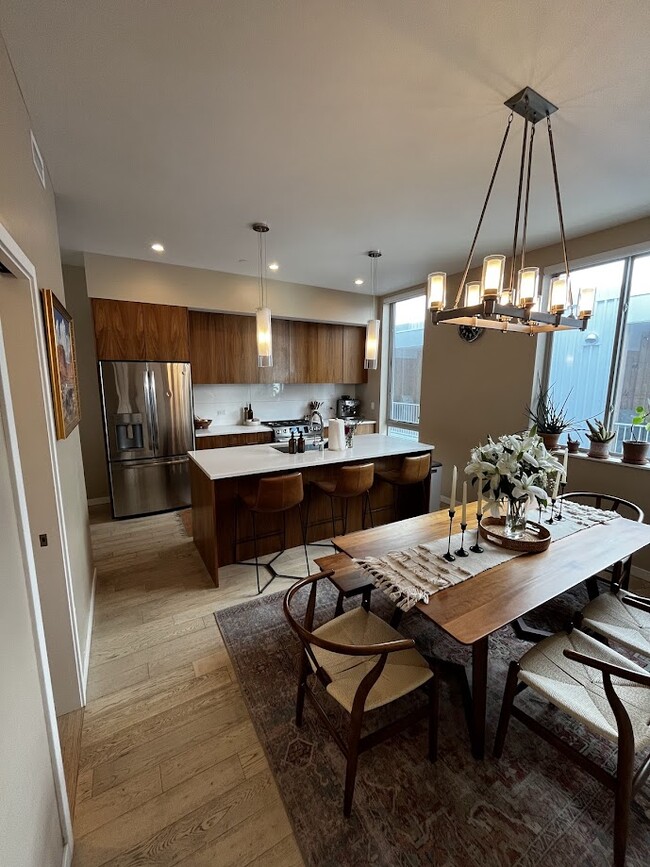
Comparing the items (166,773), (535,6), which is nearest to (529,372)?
(535,6)

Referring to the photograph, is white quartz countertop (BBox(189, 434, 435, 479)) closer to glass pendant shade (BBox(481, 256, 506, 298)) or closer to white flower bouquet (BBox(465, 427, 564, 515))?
white flower bouquet (BBox(465, 427, 564, 515))

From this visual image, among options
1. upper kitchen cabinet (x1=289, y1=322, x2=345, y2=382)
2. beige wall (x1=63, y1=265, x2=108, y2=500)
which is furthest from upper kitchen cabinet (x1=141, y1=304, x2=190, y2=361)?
upper kitchen cabinet (x1=289, y1=322, x2=345, y2=382)

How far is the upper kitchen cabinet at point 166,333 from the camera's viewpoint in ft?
13.0

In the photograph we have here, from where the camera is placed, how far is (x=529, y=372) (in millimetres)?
3596

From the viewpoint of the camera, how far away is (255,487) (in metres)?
2.94

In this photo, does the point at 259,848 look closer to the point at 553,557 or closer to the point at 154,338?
the point at 553,557

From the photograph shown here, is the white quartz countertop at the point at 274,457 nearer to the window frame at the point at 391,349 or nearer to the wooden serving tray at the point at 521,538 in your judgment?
the wooden serving tray at the point at 521,538

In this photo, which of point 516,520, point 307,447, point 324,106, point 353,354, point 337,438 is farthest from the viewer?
point 353,354

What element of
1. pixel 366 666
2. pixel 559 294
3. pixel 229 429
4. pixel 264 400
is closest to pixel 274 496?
pixel 366 666

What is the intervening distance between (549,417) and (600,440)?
482mm

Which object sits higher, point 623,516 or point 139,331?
point 139,331

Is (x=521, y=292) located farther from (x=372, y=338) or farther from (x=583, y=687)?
(x=372, y=338)

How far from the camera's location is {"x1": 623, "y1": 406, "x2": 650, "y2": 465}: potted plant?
287cm

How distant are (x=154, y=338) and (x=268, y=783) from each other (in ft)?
12.9
